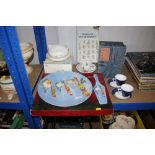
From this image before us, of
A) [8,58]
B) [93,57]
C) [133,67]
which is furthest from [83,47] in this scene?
[8,58]

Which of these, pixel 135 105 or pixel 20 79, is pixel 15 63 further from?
pixel 135 105

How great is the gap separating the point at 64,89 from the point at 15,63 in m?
0.32

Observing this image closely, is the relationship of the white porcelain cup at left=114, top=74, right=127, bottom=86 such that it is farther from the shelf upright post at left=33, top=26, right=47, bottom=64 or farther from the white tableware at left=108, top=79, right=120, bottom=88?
the shelf upright post at left=33, top=26, right=47, bottom=64

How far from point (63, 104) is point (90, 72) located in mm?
390

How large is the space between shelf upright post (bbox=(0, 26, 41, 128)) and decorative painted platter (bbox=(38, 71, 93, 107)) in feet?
0.30

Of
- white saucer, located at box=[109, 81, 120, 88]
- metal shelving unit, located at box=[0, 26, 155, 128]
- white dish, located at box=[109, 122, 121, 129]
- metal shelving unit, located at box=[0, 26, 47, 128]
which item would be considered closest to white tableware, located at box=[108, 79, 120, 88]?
white saucer, located at box=[109, 81, 120, 88]

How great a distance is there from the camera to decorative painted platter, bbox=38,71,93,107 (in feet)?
2.68

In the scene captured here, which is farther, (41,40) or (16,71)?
(41,40)

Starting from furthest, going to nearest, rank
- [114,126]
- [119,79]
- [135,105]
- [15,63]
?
[114,126] → [119,79] → [135,105] → [15,63]

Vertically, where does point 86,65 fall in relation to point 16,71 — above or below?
below

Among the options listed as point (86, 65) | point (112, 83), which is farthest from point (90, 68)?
point (112, 83)

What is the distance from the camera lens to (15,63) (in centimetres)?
71

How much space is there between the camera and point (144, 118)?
125 cm

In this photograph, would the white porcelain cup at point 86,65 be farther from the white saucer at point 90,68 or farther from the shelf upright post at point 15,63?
the shelf upright post at point 15,63
